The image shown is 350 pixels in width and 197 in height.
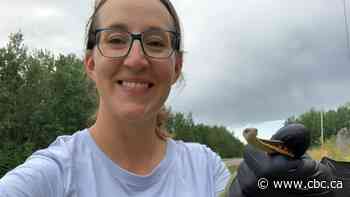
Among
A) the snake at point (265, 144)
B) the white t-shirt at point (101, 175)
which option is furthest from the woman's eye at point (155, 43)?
the snake at point (265, 144)

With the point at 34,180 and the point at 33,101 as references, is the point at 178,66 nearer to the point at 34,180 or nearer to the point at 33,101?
the point at 34,180

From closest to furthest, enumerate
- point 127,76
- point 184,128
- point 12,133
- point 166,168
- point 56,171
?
point 56,171, point 127,76, point 166,168, point 12,133, point 184,128

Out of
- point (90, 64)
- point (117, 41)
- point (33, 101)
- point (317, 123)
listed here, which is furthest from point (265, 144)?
point (33, 101)

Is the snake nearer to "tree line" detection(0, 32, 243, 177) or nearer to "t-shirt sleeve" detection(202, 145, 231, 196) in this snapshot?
"t-shirt sleeve" detection(202, 145, 231, 196)

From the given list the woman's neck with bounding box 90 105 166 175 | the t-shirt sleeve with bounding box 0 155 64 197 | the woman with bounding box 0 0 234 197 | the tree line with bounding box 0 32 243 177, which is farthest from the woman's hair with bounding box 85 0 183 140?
the tree line with bounding box 0 32 243 177

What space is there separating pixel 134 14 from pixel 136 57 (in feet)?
0.43

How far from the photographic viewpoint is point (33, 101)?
33.7 m

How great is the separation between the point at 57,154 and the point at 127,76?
293 millimetres

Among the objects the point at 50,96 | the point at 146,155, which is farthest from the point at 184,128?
the point at 146,155

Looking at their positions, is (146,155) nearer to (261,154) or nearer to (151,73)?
(151,73)

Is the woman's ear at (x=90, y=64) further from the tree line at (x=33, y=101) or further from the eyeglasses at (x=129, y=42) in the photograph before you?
the tree line at (x=33, y=101)

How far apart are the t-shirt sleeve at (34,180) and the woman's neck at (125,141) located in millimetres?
210

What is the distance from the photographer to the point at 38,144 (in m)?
34.4

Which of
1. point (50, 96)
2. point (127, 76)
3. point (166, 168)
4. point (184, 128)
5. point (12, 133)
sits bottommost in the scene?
point (184, 128)
